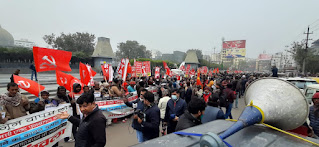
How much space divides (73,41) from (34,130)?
37.2 m

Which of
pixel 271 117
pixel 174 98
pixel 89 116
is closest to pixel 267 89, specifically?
pixel 271 117

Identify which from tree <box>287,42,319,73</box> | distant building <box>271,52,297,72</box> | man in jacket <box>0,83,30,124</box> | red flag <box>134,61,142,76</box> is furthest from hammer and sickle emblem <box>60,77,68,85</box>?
distant building <box>271,52,297,72</box>

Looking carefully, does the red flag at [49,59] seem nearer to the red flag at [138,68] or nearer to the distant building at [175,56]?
the red flag at [138,68]

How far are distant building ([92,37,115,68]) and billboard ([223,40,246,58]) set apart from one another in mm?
37073

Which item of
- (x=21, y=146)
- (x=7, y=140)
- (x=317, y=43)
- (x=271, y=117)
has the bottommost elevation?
(x=21, y=146)

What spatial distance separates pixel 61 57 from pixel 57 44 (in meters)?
36.1

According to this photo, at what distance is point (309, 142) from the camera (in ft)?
4.03

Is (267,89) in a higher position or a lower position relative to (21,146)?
higher

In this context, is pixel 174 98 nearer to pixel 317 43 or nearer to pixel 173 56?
pixel 173 56

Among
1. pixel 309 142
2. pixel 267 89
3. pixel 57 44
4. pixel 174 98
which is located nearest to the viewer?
pixel 309 142

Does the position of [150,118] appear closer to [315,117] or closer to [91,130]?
[91,130]

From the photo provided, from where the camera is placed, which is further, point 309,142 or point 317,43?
point 317,43

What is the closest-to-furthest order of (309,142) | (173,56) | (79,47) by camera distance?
(309,142), (79,47), (173,56)

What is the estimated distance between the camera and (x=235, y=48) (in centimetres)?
4712
